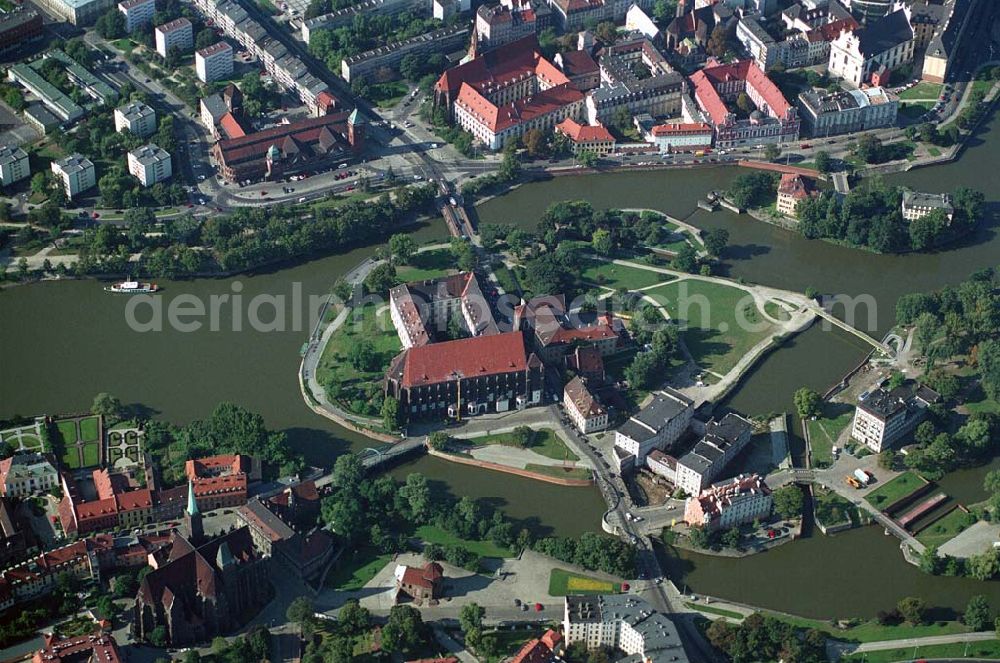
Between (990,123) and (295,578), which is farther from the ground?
(990,123)

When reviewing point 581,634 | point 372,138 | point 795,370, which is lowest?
point 581,634

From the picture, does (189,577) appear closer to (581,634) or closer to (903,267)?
(581,634)

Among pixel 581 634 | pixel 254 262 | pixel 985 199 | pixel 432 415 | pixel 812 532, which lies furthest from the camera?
pixel 985 199

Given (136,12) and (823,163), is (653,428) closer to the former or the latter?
(823,163)

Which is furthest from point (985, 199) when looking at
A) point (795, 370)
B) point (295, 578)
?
point (295, 578)

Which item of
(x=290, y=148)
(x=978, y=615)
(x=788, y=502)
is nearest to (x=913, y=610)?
(x=978, y=615)

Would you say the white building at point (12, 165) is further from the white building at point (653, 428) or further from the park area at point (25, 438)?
the white building at point (653, 428)

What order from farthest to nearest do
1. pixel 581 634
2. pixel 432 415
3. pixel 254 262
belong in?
pixel 254 262 < pixel 432 415 < pixel 581 634
